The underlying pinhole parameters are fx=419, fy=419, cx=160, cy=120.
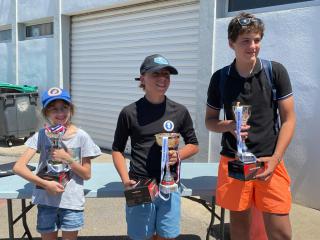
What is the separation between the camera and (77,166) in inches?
114

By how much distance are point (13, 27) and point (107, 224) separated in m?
8.56

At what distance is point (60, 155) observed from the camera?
2.83m

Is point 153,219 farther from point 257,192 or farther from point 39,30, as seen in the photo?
point 39,30

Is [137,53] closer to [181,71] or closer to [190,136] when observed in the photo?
[181,71]

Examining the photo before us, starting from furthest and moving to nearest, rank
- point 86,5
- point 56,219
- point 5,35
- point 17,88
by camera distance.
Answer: point 5,35 < point 17,88 < point 86,5 < point 56,219

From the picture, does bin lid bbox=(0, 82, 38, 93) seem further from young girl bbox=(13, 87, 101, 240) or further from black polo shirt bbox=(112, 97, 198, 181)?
Answer: black polo shirt bbox=(112, 97, 198, 181)

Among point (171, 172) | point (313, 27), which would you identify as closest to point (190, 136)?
point (171, 172)

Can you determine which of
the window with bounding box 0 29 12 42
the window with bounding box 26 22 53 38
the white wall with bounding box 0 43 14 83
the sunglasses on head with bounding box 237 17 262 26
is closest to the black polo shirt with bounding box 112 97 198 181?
the sunglasses on head with bounding box 237 17 262 26

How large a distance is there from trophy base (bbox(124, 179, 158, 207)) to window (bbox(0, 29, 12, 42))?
10728mm

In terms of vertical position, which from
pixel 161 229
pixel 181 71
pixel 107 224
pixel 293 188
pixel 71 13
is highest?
pixel 71 13

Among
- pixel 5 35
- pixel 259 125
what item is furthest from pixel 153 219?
pixel 5 35

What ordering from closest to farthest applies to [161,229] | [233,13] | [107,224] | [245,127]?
[245,127] → [161,229] → [107,224] → [233,13]

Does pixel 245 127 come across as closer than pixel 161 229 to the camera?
Yes

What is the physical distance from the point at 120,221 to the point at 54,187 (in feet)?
6.67
